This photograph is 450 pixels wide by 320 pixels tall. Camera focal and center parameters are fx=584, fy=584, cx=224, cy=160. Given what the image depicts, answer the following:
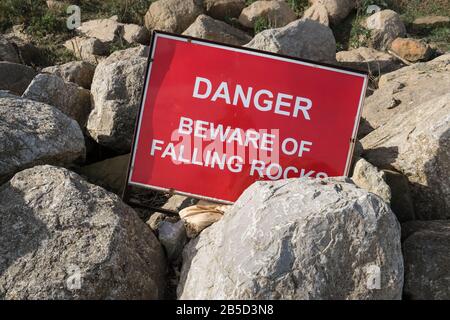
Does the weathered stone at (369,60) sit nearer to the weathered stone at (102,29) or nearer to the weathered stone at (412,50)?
the weathered stone at (412,50)

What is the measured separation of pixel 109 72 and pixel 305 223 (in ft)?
8.81

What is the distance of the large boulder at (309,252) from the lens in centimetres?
265

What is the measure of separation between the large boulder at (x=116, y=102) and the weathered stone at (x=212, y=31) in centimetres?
233

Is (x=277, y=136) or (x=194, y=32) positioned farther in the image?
(x=194, y=32)

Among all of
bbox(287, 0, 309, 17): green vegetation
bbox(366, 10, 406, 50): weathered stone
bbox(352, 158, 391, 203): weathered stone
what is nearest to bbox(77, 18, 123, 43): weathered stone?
bbox(287, 0, 309, 17): green vegetation

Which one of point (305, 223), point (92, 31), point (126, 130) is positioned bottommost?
point (92, 31)

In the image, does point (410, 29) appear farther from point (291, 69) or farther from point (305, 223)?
point (305, 223)

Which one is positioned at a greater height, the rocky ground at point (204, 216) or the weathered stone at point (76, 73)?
the rocky ground at point (204, 216)

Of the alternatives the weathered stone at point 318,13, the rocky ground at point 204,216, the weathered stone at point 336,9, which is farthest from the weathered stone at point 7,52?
the weathered stone at point 336,9

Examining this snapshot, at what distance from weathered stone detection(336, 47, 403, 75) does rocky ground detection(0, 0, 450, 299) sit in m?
1.29

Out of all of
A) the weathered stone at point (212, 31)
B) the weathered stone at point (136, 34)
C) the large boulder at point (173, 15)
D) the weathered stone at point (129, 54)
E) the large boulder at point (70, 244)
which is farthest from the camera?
the large boulder at point (173, 15)

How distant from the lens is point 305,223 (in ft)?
9.04

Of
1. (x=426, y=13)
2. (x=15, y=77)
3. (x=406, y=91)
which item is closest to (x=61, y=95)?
(x=15, y=77)

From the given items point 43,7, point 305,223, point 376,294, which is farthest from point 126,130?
point 43,7
